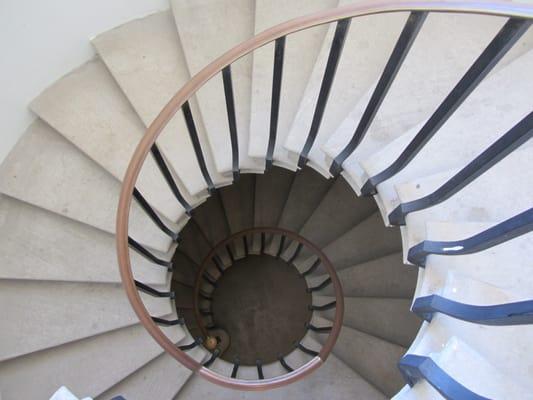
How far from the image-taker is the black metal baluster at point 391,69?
1.76m

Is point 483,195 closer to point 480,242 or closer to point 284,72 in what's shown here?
point 480,242

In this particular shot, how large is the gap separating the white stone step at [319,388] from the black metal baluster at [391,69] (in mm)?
2539

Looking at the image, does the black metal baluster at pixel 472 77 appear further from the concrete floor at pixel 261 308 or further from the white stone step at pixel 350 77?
the concrete floor at pixel 261 308

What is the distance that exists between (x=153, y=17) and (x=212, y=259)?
11.6 feet

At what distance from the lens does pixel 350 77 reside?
129 inches

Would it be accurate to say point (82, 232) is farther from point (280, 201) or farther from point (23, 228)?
point (280, 201)

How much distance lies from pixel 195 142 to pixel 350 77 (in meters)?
1.26

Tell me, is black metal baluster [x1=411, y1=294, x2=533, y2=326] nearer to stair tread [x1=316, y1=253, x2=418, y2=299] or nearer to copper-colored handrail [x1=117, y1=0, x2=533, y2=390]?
copper-colored handrail [x1=117, y1=0, x2=533, y2=390]

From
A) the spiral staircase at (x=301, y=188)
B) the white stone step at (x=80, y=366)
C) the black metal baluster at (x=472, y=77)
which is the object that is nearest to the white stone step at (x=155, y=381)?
the spiral staircase at (x=301, y=188)

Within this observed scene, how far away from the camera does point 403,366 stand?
7.80 feet

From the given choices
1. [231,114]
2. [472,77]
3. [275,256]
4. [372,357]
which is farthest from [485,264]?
[275,256]

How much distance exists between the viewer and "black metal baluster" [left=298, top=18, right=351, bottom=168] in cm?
194

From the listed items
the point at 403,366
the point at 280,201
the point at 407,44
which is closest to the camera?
the point at 407,44

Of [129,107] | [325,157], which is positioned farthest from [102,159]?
[325,157]
